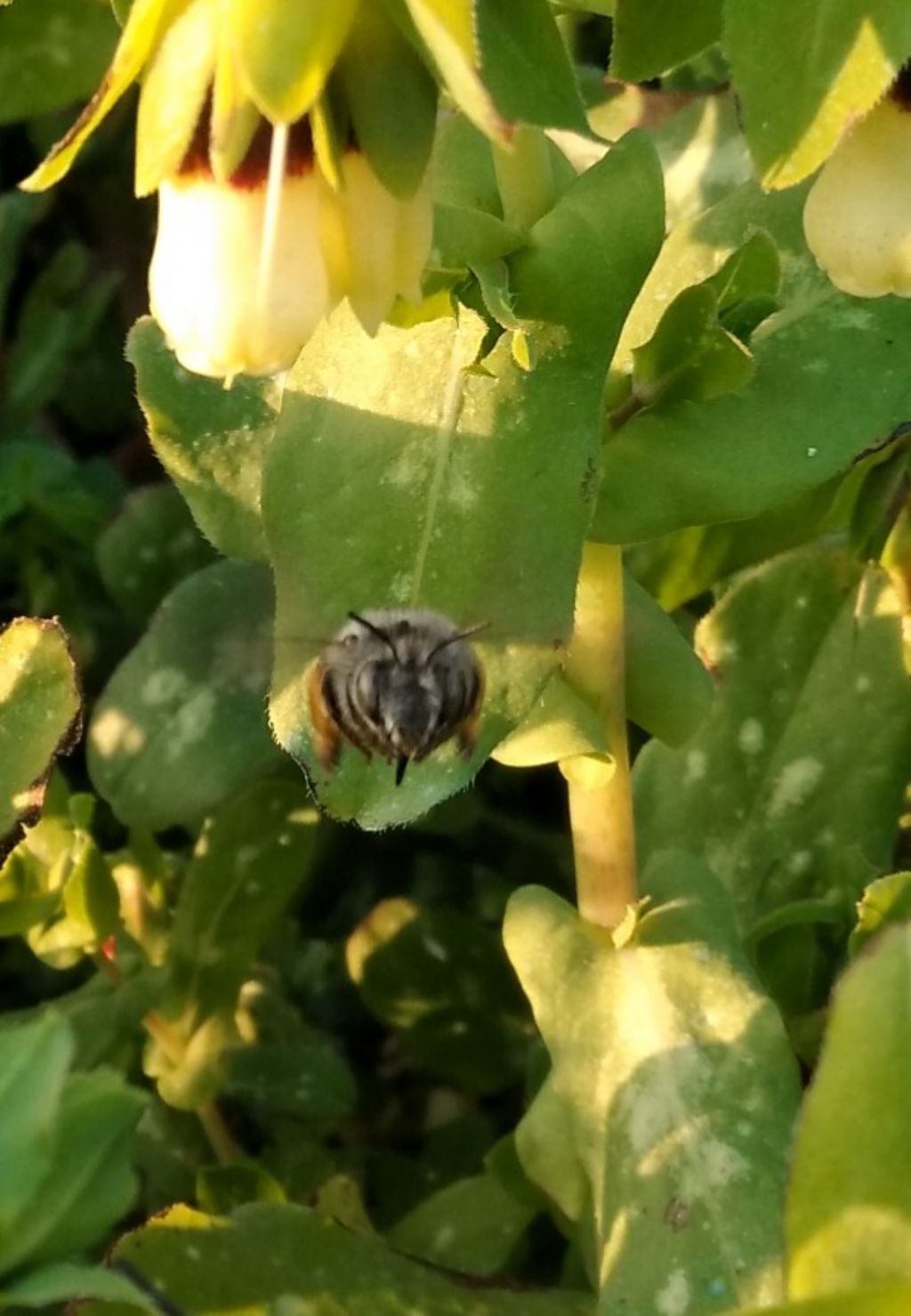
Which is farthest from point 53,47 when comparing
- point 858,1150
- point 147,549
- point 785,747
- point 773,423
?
point 858,1150

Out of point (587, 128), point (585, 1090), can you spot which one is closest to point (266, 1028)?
point (585, 1090)

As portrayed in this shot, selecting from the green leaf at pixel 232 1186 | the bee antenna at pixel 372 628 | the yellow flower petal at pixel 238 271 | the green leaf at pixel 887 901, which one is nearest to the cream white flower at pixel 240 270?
the yellow flower petal at pixel 238 271

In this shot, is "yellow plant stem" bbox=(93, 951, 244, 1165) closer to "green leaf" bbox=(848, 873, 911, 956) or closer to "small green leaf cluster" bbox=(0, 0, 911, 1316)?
"small green leaf cluster" bbox=(0, 0, 911, 1316)

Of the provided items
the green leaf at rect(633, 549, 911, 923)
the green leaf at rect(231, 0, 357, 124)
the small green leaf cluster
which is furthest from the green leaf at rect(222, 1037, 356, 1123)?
the green leaf at rect(231, 0, 357, 124)

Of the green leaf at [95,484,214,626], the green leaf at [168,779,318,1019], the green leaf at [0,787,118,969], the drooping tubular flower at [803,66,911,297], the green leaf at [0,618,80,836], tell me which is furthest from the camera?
the green leaf at [95,484,214,626]

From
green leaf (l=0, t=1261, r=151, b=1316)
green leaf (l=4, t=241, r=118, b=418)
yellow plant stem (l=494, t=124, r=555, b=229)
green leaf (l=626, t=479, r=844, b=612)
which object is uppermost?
yellow plant stem (l=494, t=124, r=555, b=229)

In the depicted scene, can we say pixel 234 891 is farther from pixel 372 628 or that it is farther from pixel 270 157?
pixel 270 157
